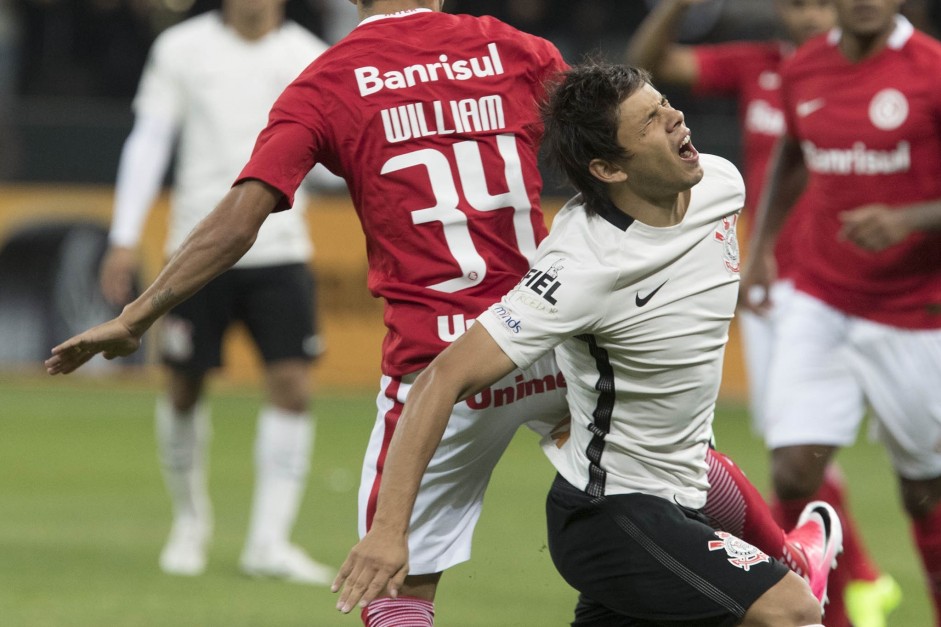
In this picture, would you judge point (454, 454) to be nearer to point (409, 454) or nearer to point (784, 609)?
point (409, 454)

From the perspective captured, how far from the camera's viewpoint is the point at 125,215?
8070 mm

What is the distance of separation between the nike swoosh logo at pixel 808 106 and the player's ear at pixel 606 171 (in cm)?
236

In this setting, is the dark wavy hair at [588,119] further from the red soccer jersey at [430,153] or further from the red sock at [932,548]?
the red sock at [932,548]

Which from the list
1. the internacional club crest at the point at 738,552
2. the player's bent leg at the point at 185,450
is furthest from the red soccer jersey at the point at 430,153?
the player's bent leg at the point at 185,450

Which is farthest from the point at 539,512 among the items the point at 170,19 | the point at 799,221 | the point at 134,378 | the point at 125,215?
the point at 170,19

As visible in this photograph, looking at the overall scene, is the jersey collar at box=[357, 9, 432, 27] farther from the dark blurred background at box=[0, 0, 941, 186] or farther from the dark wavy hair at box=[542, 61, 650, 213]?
the dark blurred background at box=[0, 0, 941, 186]

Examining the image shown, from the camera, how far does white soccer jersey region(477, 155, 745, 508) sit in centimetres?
396

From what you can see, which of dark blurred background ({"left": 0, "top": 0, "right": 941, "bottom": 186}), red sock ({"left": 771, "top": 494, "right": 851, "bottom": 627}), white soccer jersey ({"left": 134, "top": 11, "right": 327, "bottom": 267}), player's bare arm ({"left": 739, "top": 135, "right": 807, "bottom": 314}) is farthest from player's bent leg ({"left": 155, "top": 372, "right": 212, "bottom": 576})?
dark blurred background ({"left": 0, "top": 0, "right": 941, "bottom": 186})

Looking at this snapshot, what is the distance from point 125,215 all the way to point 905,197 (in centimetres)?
394

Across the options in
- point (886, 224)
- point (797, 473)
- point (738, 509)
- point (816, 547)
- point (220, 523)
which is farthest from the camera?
point (220, 523)

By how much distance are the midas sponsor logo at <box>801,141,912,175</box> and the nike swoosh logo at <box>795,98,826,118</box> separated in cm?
12

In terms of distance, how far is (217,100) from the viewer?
7.95 m

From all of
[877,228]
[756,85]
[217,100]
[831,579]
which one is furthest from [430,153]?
[756,85]

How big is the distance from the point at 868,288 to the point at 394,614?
2.64 meters
